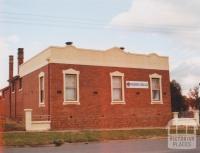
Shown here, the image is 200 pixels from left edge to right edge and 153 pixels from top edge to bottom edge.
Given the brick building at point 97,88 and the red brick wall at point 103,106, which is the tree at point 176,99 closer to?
the red brick wall at point 103,106

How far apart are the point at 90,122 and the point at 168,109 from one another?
7962mm

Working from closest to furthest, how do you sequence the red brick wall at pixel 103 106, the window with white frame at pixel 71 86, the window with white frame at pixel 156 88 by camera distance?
the red brick wall at pixel 103 106 → the window with white frame at pixel 71 86 → the window with white frame at pixel 156 88

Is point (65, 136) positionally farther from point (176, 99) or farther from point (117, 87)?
point (176, 99)

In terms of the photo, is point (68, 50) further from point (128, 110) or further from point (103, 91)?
point (128, 110)

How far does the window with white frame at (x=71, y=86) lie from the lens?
31.6 m

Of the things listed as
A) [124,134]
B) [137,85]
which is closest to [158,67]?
[137,85]

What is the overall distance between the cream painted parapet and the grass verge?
6.89 m

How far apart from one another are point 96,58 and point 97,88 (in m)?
2.31

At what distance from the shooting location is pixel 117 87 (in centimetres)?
3406

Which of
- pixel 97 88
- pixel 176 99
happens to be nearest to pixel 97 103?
pixel 97 88

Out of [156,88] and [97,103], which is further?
[156,88]

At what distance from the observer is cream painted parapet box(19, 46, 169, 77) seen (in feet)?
103

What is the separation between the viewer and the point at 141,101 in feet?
116

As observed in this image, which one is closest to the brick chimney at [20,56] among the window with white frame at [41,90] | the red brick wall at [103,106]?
the window with white frame at [41,90]
